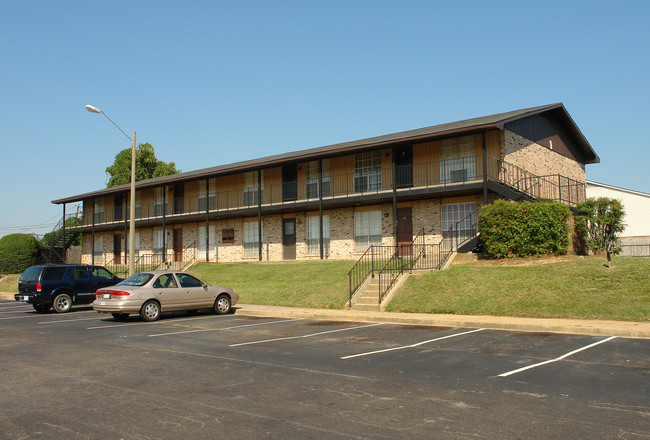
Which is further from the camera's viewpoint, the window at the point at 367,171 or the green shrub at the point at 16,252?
the green shrub at the point at 16,252

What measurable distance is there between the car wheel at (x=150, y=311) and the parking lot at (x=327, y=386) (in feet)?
9.99

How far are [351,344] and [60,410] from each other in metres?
6.02

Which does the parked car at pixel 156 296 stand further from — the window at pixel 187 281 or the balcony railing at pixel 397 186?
the balcony railing at pixel 397 186

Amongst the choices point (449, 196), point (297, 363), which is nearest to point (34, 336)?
point (297, 363)

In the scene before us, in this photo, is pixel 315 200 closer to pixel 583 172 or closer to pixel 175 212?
pixel 175 212

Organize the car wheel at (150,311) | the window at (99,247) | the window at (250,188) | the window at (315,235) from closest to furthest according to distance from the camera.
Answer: the car wheel at (150,311)
the window at (315,235)
the window at (250,188)
the window at (99,247)

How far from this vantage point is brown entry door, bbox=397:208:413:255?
26641 millimetres

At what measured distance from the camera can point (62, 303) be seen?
766 inches

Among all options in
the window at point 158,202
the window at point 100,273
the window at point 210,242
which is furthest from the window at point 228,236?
the window at point 100,273

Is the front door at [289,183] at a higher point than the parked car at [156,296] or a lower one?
higher

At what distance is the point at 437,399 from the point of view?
650 cm

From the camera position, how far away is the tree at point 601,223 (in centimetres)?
2338

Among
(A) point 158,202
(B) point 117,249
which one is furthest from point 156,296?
(B) point 117,249

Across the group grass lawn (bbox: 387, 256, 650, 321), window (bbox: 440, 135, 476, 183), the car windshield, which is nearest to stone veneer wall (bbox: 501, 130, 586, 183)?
window (bbox: 440, 135, 476, 183)
